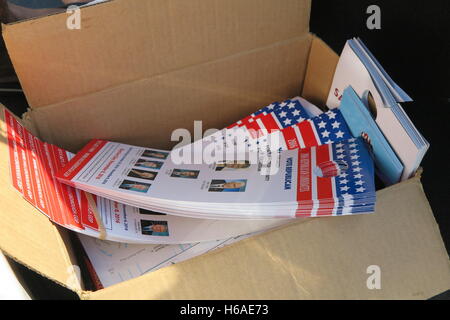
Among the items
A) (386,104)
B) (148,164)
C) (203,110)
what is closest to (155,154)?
(148,164)

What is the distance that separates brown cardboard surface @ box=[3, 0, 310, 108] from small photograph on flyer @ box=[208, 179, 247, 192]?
25 centimetres

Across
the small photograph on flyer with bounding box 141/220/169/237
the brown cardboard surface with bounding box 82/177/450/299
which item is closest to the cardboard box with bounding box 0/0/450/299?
the brown cardboard surface with bounding box 82/177/450/299

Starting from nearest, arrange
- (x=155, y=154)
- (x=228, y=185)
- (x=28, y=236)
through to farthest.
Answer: (x=28, y=236) → (x=228, y=185) → (x=155, y=154)

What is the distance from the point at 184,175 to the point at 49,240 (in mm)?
245

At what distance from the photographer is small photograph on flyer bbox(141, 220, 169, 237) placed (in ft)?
2.28

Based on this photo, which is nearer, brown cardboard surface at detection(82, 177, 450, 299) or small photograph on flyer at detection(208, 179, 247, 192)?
brown cardboard surface at detection(82, 177, 450, 299)

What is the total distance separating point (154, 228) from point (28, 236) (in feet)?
0.66

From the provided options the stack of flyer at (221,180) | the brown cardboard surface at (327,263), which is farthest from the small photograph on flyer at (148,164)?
the brown cardboard surface at (327,263)

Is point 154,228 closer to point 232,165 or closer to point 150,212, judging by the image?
point 150,212

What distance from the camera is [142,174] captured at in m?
0.74

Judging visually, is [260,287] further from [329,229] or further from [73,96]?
[73,96]

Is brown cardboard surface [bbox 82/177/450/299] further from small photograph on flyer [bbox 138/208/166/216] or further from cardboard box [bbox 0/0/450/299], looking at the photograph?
small photograph on flyer [bbox 138/208/166/216]

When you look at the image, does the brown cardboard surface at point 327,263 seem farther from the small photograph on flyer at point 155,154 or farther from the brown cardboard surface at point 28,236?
the small photograph on flyer at point 155,154

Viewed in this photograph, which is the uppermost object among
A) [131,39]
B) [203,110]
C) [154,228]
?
[131,39]
